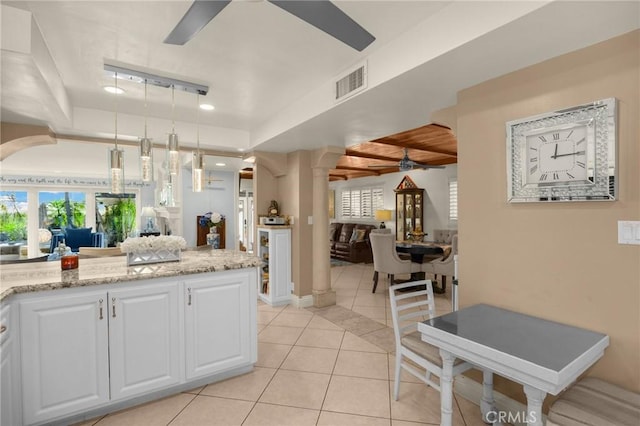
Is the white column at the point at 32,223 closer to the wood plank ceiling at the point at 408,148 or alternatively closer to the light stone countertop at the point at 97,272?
the light stone countertop at the point at 97,272

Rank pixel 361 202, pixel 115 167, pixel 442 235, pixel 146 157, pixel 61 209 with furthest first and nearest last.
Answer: pixel 361 202
pixel 61 209
pixel 442 235
pixel 146 157
pixel 115 167

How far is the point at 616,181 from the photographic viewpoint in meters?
1.58

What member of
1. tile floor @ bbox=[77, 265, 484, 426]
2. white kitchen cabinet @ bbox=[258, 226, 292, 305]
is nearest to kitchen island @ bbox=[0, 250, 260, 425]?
tile floor @ bbox=[77, 265, 484, 426]

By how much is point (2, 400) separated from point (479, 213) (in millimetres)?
3052

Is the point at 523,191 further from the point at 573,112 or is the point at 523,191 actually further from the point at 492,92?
the point at 492,92

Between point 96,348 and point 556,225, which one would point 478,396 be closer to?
point 556,225

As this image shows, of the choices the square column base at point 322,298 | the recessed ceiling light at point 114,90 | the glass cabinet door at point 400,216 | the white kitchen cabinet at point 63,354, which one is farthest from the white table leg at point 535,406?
the glass cabinet door at point 400,216

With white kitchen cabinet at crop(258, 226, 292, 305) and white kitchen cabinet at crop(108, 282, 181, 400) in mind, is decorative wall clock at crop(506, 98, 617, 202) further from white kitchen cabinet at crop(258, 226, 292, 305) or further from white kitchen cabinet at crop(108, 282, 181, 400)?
white kitchen cabinet at crop(258, 226, 292, 305)

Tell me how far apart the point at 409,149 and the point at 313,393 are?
4134 mm

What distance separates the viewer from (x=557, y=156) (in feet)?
5.91

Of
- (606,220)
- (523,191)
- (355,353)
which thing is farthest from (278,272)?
(606,220)

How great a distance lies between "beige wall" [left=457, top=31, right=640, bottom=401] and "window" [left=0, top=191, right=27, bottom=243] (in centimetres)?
946

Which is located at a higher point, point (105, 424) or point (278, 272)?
point (278, 272)

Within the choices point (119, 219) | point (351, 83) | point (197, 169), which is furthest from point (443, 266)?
point (119, 219)
